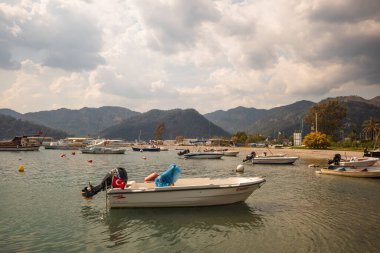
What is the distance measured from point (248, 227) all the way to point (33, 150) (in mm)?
117484

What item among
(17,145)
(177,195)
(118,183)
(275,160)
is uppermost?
(17,145)

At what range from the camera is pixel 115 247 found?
12438 millimetres

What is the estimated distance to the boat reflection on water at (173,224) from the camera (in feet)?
43.0

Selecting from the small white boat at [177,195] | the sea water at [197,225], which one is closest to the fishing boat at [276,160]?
the sea water at [197,225]

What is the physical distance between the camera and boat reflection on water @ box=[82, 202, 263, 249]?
1309 cm

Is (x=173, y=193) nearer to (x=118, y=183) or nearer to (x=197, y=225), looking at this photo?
(x=197, y=225)

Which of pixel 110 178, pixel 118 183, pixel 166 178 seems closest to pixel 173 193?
pixel 166 178

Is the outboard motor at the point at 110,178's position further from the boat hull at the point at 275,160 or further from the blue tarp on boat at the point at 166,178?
the boat hull at the point at 275,160

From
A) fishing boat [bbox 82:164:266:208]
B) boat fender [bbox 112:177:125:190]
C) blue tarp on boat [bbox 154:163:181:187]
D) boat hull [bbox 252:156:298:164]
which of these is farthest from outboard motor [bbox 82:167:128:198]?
boat hull [bbox 252:156:298:164]

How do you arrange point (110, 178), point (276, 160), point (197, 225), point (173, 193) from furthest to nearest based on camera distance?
point (276, 160), point (110, 178), point (173, 193), point (197, 225)

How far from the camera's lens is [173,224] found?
1560cm

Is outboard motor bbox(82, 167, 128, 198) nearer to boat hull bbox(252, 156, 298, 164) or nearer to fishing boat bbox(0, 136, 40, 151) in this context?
boat hull bbox(252, 156, 298, 164)

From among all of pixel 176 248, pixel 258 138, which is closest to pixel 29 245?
pixel 176 248

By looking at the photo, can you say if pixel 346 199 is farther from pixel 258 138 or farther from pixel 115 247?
pixel 258 138
